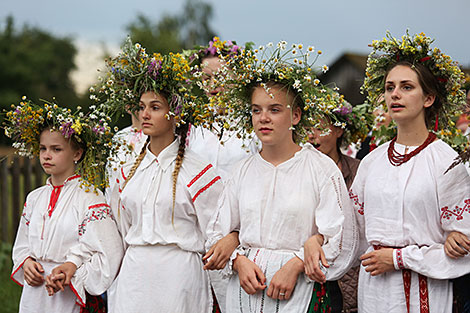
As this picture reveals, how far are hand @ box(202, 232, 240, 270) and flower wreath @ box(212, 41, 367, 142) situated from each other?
806 millimetres

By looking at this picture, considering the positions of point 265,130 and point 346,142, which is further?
point 346,142

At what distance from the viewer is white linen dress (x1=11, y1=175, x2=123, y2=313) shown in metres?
4.12

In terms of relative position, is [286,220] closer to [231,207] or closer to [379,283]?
[231,207]

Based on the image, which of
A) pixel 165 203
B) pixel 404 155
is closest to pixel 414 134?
pixel 404 155

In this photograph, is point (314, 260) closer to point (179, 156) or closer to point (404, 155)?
point (404, 155)

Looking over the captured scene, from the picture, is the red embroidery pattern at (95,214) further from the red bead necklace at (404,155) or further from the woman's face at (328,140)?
the red bead necklace at (404,155)

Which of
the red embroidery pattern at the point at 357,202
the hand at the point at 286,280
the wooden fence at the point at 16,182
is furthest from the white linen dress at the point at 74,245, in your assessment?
the wooden fence at the point at 16,182

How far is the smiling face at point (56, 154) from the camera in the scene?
4.34 m

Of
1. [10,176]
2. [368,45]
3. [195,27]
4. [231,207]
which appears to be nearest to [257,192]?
[231,207]

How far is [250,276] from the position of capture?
3553 millimetres

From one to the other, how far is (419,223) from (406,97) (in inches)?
30.7

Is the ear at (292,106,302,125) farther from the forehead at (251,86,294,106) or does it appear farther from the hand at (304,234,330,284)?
the hand at (304,234,330,284)

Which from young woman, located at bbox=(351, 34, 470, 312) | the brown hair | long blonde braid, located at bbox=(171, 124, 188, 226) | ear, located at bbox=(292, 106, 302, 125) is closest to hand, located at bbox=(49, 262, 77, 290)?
long blonde braid, located at bbox=(171, 124, 188, 226)

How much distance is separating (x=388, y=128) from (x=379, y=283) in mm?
1628
